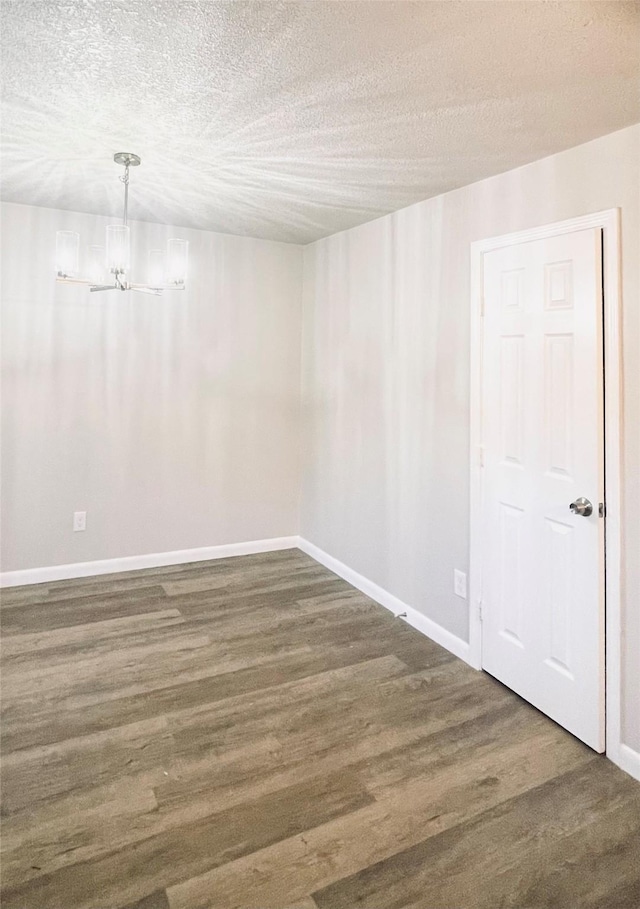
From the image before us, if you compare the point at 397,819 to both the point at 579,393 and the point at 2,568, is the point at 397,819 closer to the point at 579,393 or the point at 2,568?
the point at 579,393

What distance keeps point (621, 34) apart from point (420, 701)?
8.16 feet

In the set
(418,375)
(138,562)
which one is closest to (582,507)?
(418,375)

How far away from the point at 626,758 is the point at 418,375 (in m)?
2.01

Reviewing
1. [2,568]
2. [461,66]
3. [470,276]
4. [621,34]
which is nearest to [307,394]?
[470,276]

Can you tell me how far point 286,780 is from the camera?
192 centimetres

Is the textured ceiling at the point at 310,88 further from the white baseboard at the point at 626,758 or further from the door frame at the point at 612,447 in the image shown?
the white baseboard at the point at 626,758

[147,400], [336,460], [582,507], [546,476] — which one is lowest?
[582,507]

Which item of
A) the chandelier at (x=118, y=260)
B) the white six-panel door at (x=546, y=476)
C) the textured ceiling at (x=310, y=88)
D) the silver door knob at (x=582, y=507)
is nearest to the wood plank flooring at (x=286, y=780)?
the white six-panel door at (x=546, y=476)

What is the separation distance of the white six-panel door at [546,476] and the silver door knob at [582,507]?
0.08 feet

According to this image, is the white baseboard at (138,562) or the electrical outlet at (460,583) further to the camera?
the white baseboard at (138,562)

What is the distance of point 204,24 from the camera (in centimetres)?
149

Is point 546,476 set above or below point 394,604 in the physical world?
above

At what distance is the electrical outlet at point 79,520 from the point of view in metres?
3.71

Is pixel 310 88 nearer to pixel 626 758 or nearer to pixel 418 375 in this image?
pixel 418 375
